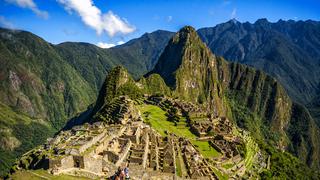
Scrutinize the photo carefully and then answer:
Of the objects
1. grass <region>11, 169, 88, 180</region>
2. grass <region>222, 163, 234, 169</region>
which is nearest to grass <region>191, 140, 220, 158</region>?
grass <region>222, 163, 234, 169</region>

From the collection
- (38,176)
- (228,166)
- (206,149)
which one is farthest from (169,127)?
(38,176)

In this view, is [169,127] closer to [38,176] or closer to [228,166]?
[228,166]

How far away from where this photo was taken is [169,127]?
113 meters

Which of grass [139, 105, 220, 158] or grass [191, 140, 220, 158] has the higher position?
grass [139, 105, 220, 158]

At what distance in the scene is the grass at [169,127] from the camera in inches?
3809

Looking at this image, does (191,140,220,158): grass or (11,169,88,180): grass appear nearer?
(11,169,88,180): grass

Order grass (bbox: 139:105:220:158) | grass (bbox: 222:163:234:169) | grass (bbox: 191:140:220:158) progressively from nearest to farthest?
1. grass (bbox: 222:163:234:169)
2. grass (bbox: 191:140:220:158)
3. grass (bbox: 139:105:220:158)

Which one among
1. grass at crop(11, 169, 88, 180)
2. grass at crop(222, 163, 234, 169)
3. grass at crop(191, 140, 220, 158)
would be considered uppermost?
grass at crop(11, 169, 88, 180)

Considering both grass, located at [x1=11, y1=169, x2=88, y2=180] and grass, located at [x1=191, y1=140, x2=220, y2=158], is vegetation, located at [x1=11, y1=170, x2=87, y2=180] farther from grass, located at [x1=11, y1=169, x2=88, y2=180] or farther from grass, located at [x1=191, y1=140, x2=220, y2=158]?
grass, located at [x1=191, y1=140, x2=220, y2=158]

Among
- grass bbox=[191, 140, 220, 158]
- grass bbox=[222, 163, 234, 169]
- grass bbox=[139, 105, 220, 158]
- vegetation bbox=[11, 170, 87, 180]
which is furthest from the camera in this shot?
grass bbox=[139, 105, 220, 158]

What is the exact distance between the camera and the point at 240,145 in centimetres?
11044

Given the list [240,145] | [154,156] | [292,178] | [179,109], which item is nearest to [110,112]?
[179,109]

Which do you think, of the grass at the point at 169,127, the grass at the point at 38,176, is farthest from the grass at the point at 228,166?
the grass at the point at 38,176

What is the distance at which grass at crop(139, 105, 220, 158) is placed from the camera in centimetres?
9675
